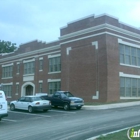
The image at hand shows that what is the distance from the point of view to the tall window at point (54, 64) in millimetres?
33094

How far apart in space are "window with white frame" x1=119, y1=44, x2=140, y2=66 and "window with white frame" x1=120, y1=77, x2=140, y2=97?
2052 millimetres

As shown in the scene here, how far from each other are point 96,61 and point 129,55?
187 inches

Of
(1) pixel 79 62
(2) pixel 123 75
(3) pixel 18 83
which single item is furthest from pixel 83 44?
(3) pixel 18 83

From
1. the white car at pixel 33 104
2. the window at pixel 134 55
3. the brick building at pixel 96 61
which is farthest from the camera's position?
the window at pixel 134 55

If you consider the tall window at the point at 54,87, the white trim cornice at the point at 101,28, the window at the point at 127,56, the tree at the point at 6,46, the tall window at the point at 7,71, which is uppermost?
the tree at the point at 6,46

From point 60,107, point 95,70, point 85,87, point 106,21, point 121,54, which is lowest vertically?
point 60,107

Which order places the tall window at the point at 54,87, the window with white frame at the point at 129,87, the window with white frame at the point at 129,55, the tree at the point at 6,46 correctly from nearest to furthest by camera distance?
the window with white frame at the point at 129,87 → the window with white frame at the point at 129,55 → the tall window at the point at 54,87 → the tree at the point at 6,46

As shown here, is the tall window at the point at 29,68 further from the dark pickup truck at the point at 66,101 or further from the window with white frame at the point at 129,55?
the window with white frame at the point at 129,55

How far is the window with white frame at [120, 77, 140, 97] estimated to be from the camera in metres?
27.0

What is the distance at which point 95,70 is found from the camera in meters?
26.4

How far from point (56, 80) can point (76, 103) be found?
12.3 m

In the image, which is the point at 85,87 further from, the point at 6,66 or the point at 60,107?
the point at 6,66

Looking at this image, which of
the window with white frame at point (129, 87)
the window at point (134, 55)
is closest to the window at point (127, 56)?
the window at point (134, 55)

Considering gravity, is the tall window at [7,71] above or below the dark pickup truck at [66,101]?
above
